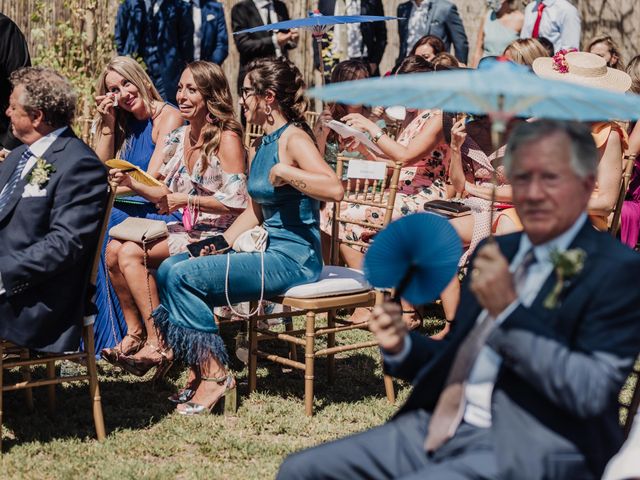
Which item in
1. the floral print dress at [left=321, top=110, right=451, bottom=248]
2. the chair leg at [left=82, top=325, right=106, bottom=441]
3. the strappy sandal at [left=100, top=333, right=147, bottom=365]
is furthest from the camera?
the floral print dress at [left=321, top=110, right=451, bottom=248]

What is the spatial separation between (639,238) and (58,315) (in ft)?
11.0

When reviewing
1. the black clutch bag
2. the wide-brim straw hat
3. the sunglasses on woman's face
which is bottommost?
the black clutch bag

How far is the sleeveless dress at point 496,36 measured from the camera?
29.0ft

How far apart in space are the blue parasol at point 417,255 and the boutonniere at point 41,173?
1.80m

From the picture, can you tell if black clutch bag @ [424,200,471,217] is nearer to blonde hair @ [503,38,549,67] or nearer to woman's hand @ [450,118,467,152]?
woman's hand @ [450,118,467,152]

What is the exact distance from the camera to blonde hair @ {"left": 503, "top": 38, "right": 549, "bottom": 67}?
5.86 meters

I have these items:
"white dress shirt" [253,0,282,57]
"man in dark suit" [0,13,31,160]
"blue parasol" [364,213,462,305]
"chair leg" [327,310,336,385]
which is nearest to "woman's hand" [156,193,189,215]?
"chair leg" [327,310,336,385]

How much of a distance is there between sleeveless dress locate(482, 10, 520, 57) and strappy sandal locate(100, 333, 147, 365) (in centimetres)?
472

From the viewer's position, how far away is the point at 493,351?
2.47 metres

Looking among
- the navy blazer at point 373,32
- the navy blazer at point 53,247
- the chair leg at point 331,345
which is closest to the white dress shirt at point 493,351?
the navy blazer at point 53,247

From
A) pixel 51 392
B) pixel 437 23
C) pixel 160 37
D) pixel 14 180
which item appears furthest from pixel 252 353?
pixel 437 23

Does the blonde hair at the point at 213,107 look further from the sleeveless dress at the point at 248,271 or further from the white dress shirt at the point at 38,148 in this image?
the white dress shirt at the point at 38,148

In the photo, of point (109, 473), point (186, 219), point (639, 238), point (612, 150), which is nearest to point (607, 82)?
point (612, 150)

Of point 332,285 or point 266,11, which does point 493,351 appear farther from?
point 266,11
